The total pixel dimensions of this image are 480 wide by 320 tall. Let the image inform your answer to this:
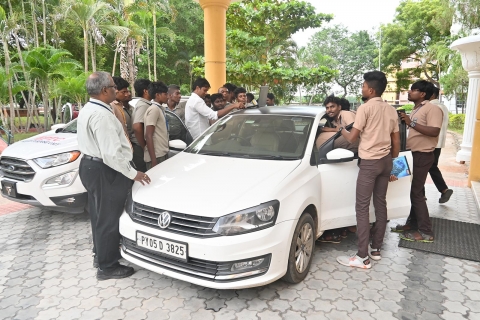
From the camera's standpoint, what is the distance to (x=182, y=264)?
2643mm

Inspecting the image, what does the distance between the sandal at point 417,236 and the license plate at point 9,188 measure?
184 inches

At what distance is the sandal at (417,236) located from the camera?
4020 millimetres

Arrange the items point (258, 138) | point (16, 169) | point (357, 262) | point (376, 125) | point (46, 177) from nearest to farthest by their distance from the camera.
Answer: point (376, 125) → point (357, 262) → point (258, 138) → point (46, 177) → point (16, 169)

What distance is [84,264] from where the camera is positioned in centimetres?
354

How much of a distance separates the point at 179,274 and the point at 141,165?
6.61 feet

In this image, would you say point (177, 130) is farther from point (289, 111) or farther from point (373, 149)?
point (373, 149)

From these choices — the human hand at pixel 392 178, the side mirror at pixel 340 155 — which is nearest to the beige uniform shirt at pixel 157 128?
the side mirror at pixel 340 155

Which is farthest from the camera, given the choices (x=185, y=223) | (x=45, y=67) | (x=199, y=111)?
(x=45, y=67)

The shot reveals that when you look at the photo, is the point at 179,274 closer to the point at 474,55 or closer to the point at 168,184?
the point at 168,184

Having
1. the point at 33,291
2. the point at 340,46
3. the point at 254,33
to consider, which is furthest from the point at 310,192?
the point at 340,46

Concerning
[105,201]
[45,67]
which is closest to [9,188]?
[105,201]

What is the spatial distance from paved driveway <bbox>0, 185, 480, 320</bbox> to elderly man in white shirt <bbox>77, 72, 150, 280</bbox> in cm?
33

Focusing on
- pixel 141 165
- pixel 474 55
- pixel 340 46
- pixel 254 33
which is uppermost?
pixel 340 46

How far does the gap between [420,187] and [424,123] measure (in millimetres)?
724
